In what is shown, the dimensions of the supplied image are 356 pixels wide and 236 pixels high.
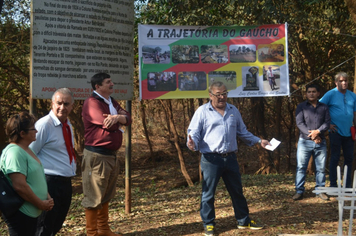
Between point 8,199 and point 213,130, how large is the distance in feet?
8.49

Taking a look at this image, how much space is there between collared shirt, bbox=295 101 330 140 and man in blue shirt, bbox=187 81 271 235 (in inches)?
65.3

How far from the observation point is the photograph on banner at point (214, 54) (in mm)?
6762

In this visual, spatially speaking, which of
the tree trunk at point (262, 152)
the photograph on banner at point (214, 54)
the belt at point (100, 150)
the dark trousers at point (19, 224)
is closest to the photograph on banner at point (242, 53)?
the photograph on banner at point (214, 54)

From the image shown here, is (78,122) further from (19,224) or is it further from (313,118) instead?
(19,224)

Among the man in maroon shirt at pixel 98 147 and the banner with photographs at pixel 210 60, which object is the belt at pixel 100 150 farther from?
the banner with photographs at pixel 210 60

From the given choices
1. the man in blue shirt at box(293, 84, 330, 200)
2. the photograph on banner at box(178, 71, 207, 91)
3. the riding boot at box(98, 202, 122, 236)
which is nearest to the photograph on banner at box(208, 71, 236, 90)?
the photograph on banner at box(178, 71, 207, 91)

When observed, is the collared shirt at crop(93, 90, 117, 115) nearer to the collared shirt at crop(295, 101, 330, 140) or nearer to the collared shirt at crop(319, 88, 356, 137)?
the collared shirt at crop(295, 101, 330, 140)

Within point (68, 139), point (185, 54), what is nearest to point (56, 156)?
point (68, 139)

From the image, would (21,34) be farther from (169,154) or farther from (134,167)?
(169,154)

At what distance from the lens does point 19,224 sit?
328 centimetres

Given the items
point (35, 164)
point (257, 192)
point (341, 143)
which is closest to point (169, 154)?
point (257, 192)

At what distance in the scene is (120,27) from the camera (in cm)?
610

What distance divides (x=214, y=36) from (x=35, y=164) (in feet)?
14.1

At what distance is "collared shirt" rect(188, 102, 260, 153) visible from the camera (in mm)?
4969
